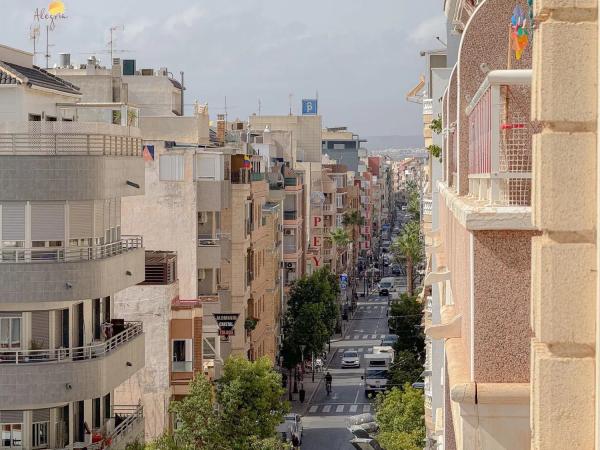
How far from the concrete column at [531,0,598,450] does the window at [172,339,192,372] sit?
31.7 m

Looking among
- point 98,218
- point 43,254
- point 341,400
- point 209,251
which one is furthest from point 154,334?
point 341,400

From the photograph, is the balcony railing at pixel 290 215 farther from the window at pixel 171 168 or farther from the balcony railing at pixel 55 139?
the balcony railing at pixel 55 139

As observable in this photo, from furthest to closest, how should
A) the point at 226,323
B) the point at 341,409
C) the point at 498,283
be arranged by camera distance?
the point at 341,409 < the point at 226,323 < the point at 498,283

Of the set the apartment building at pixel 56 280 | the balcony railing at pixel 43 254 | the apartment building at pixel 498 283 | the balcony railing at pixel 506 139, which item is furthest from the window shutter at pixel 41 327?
the balcony railing at pixel 506 139

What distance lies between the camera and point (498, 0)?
13547 mm

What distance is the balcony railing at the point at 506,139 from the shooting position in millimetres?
10180

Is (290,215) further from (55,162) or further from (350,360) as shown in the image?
(55,162)

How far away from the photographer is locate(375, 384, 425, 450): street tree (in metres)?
43.7

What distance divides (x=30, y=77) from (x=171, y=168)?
16533mm

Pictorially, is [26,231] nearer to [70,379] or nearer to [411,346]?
[70,379]

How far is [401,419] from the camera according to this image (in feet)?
151

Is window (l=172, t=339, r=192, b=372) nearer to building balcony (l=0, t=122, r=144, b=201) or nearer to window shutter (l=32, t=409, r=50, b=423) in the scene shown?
building balcony (l=0, t=122, r=144, b=201)

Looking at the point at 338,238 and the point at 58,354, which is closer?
the point at 58,354

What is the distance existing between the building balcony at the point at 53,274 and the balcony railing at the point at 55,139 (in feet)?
5.79
